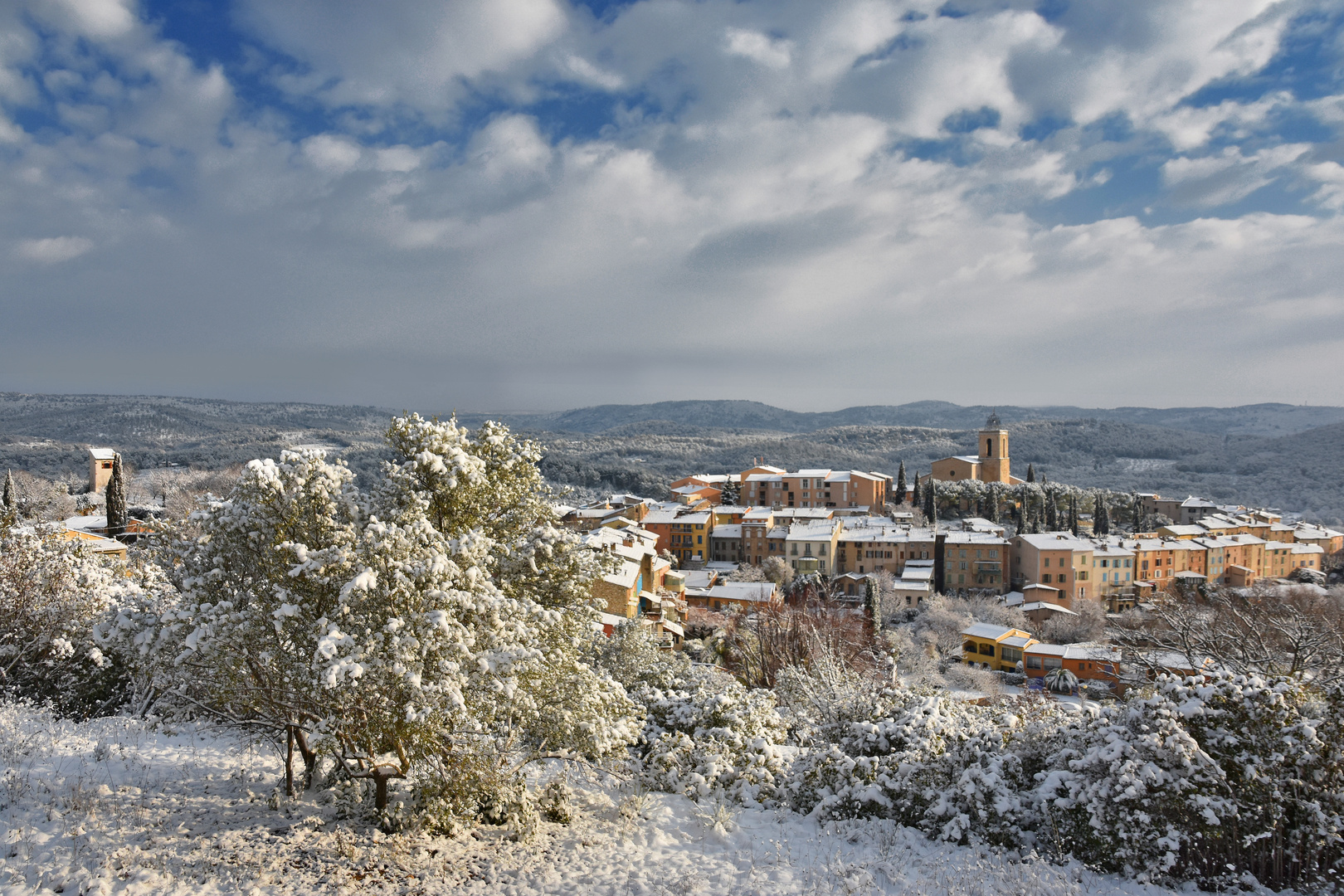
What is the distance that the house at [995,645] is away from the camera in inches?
1463

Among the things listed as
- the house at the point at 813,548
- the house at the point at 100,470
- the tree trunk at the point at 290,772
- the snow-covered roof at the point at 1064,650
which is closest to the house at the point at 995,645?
the snow-covered roof at the point at 1064,650


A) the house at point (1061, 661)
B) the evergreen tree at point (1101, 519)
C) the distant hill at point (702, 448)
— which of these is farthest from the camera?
the distant hill at point (702, 448)

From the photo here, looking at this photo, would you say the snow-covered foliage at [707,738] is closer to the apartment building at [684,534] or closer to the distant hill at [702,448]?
the apartment building at [684,534]

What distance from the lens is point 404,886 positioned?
22.6ft

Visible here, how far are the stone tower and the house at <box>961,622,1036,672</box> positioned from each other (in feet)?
173

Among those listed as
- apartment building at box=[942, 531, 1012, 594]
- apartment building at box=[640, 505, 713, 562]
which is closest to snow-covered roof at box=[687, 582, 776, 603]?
apartment building at box=[640, 505, 713, 562]

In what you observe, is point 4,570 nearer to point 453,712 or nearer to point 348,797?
point 348,797

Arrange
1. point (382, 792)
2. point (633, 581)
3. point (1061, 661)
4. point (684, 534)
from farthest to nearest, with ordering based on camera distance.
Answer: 1. point (684, 534)
2. point (1061, 661)
3. point (633, 581)
4. point (382, 792)

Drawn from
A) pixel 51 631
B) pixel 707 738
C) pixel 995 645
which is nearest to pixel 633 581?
pixel 707 738

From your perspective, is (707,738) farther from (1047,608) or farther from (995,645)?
(1047,608)

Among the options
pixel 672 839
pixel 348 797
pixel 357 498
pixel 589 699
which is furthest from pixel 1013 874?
pixel 357 498

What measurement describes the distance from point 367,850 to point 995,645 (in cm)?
3765

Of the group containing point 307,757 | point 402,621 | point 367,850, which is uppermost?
point 402,621

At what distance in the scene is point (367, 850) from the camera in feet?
24.2
